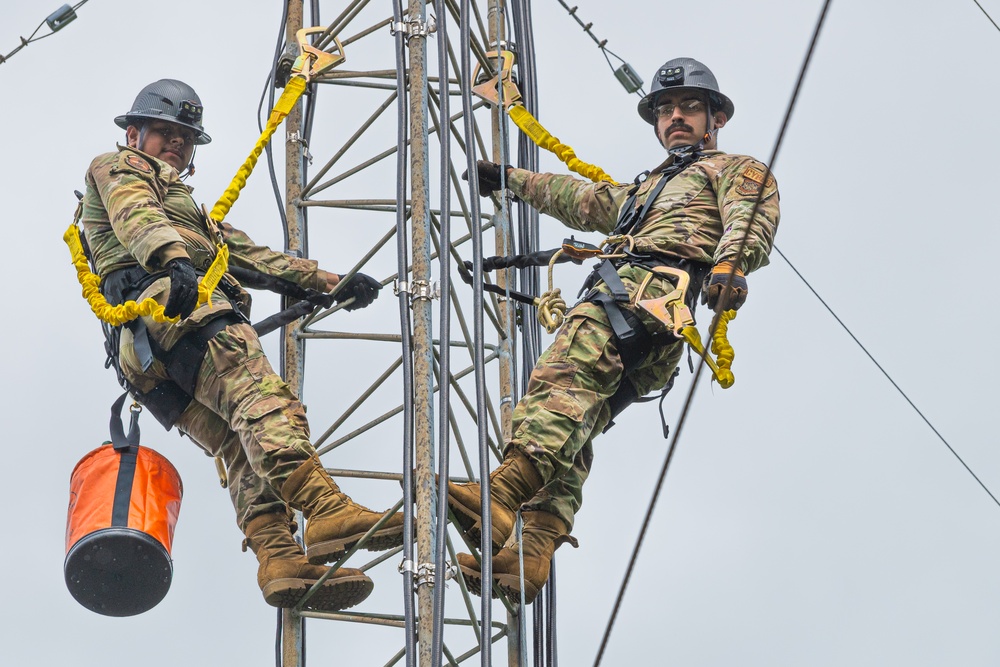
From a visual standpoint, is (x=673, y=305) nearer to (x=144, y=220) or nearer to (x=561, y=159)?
(x=561, y=159)

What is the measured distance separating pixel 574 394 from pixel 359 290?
1908 mm

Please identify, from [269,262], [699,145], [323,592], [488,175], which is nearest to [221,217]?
[269,262]

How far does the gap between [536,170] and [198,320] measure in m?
2.75

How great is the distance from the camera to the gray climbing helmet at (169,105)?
11.7 m

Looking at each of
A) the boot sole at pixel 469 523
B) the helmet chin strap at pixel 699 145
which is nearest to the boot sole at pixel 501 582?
the boot sole at pixel 469 523

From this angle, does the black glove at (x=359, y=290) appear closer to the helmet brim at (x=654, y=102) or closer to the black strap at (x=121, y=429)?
the black strap at (x=121, y=429)

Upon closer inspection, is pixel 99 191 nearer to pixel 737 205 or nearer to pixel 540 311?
pixel 540 311

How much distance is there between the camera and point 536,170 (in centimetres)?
1236

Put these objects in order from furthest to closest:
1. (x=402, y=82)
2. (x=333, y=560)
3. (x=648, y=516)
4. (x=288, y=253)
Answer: (x=288, y=253) < (x=402, y=82) < (x=333, y=560) < (x=648, y=516)

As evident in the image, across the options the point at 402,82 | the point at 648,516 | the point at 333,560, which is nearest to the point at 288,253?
the point at 402,82

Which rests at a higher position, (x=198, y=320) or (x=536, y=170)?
(x=536, y=170)

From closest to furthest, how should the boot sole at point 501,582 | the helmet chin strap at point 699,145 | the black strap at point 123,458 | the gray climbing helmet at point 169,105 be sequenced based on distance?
the boot sole at point 501,582
the black strap at point 123,458
the helmet chin strap at point 699,145
the gray climbing helmet at point 169,105

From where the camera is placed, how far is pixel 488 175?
11.6 metres

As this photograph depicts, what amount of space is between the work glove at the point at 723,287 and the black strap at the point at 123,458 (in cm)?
318
